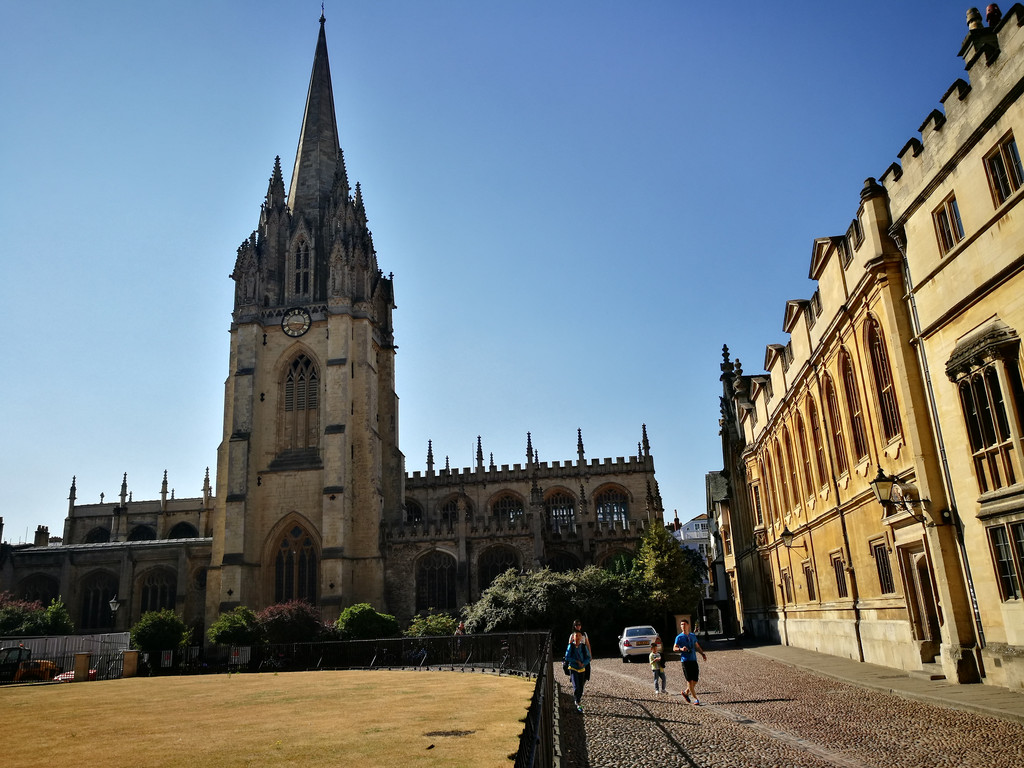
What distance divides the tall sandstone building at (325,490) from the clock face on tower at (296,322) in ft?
0.29

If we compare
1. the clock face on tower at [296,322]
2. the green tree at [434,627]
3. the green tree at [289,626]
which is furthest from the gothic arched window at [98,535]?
the green tree at [434,627]

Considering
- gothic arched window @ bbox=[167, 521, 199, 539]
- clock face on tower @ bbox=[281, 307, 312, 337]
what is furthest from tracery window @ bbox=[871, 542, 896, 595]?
gothic arched window @ bbox=[167, 521, 199, 539]

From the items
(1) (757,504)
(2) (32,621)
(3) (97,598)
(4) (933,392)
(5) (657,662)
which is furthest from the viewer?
(3) (97,598)

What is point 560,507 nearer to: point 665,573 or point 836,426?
point 665,573

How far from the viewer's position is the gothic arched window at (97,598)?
5097 centimetres

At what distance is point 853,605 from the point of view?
19.2 meters

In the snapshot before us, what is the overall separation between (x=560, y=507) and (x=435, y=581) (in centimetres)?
1290

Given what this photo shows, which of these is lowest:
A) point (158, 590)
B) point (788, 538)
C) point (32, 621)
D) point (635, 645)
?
point (635, 645)

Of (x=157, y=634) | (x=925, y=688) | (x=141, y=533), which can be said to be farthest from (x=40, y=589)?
(x=925, y=688)

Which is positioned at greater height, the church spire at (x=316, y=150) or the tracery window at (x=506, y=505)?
the church spire at (x=316, y=150)

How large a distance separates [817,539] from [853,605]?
3.67m

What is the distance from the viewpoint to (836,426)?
20.2 metres

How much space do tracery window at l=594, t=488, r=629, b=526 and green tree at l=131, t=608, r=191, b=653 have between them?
28.4 meters

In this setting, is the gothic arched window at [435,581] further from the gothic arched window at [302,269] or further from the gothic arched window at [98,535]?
the gothic arched window at [98,535]
